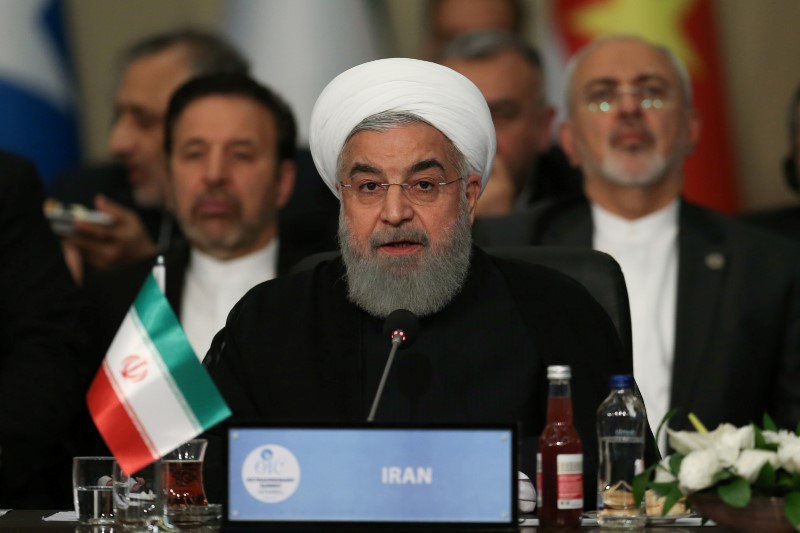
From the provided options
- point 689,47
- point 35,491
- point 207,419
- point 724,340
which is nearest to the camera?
point 207,419

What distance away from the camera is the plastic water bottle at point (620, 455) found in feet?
9.00

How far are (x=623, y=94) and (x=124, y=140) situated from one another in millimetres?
2143

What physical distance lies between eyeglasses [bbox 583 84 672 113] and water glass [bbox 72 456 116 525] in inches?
110

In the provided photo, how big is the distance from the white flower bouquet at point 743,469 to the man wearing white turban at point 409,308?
32.5 inches

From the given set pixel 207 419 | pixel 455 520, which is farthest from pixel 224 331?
pixel 455 520

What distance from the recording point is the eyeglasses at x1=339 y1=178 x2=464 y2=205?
3.38 metres

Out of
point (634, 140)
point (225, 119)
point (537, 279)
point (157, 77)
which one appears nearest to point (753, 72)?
point (634, 140)

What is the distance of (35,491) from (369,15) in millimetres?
3430

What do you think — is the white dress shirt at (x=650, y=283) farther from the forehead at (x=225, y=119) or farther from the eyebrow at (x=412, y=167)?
the eyebrow at (x=412, y=167)

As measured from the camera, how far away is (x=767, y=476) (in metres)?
2.37

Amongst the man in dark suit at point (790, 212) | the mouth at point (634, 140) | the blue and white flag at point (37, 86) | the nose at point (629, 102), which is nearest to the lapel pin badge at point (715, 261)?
the mouth at point (634, 140)

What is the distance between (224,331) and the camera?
3457 millimetres

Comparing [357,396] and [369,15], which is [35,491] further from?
[369,15]

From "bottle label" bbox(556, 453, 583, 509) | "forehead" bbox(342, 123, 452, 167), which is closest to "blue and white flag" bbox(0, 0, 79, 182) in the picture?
"forehead" bbox(342, 123, 452, 167)
